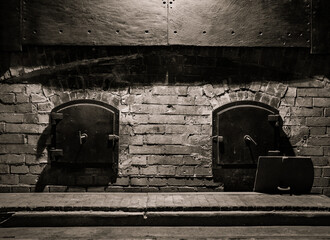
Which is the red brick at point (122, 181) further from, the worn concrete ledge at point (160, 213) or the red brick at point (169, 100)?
the red brick at point (169, 100)

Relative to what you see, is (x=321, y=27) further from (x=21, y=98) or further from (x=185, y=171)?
(x=21, y=98)

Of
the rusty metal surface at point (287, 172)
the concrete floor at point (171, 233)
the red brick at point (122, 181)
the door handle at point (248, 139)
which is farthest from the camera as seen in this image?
the red brick at point (122, 181)

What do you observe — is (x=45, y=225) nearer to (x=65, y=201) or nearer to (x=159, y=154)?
(x=65, y=201)

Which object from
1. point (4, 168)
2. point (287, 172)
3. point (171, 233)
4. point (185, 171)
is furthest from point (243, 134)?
point (4, 168)

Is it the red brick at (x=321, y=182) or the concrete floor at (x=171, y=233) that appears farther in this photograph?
Answer: the red brick at (x=321, y=182)

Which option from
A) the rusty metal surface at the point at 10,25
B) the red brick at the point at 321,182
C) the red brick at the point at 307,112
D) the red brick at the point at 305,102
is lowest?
the red brick at the point at 321,182

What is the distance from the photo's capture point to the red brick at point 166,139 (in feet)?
11.1

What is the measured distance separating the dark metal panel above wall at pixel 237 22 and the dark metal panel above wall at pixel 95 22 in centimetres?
20

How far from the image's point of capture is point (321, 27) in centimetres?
338

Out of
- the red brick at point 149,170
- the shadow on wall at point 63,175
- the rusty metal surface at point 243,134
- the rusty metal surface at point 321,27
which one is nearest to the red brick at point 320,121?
the rusty metal surface at point 243,134

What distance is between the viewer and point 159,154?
338 cm

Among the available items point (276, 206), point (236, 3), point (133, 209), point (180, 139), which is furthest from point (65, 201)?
point (236, 3)

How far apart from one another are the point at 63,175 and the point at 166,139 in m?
1.21

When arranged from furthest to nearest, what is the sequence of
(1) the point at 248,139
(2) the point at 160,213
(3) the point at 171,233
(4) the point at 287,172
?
(1) the point at 248,139
(4) the point at 287,172
(2) the point at 160,213
(3) the point at 171,233
